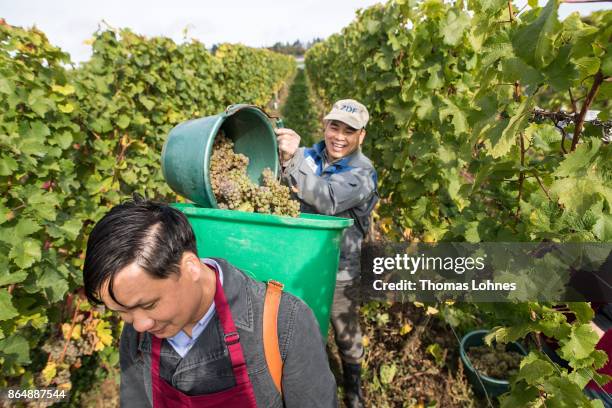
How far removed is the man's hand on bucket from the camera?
6.44 feet

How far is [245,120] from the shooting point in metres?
1.86

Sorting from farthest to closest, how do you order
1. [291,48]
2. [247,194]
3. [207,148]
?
[291,48]
[247,194]
[207,148]

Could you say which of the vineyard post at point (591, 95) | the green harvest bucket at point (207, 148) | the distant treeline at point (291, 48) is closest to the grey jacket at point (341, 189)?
the green harvest bucket at point (207, 148)

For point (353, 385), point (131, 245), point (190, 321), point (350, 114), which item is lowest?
point (353, 385)

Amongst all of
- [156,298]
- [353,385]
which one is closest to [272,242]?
[156,298]

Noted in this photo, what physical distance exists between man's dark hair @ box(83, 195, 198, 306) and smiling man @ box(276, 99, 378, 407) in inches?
38.1

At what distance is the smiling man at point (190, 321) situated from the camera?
0.97 metres

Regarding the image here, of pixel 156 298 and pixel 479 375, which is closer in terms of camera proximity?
pixel 156 298

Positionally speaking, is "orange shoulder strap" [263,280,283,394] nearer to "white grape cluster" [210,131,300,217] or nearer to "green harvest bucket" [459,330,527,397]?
"white grape cluster" [210,131,300,217]

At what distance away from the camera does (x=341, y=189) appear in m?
1.98

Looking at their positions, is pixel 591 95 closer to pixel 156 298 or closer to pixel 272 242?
pixel 272 242

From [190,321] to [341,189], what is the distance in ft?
3.69

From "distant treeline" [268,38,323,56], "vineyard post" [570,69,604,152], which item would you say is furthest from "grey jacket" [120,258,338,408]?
"distant treeline" [268,38,323,56]

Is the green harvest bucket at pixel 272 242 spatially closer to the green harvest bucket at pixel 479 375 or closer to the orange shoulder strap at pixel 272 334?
the orange shoulder strap at pixel 272 334
